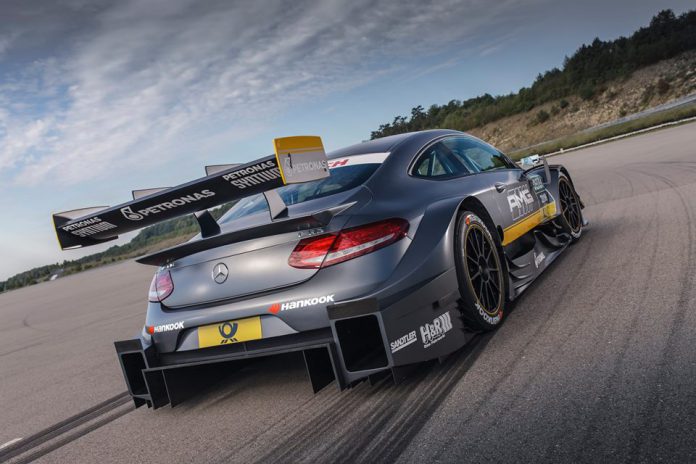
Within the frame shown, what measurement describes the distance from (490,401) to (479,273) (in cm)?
101

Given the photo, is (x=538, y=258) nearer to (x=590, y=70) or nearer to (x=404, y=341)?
(x=404, y=341)

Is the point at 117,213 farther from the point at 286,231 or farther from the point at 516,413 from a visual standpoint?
the point at 516,413

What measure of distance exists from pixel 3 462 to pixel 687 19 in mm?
78218

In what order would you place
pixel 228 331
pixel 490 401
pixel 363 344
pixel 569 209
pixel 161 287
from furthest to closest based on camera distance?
pixel 569 209 → pixel 161 287 → pixel 228 331 → pixel 363 344 → pixel 490 401

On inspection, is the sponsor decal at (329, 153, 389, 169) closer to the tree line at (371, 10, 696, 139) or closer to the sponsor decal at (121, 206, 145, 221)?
the sponsor decal at (121, 206, 145, 221)

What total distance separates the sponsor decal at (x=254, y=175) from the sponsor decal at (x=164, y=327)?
0.88 metres

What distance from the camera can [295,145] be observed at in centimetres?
266

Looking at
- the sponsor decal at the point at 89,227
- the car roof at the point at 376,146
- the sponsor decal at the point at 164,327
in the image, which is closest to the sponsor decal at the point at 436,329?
the car roof at the point at 376,146

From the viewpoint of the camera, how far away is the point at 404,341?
275 cm

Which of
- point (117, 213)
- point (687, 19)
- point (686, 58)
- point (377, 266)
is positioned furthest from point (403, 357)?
point (687, 19)

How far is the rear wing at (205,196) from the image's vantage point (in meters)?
2.65

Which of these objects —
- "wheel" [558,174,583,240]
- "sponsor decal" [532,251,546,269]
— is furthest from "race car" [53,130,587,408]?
"wheel" [558,174,583,240]

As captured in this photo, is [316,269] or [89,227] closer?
[316,269]

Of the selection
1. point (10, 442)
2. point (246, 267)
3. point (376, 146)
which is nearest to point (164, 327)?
point (246, 267)
